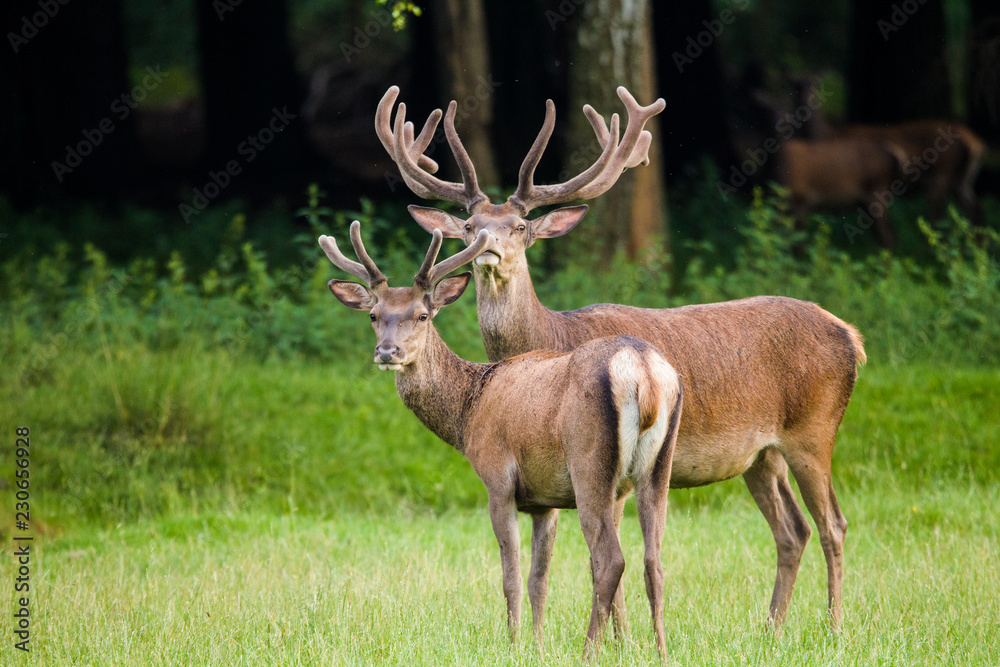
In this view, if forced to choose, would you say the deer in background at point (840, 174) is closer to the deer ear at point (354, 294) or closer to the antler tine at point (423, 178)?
the antler tine at point (423, 178)

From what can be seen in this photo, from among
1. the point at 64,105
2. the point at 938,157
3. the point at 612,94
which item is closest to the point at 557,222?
the point at 612,94

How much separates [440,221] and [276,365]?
13.3 feet

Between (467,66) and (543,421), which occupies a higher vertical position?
(467,66)

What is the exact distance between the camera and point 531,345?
6754mm

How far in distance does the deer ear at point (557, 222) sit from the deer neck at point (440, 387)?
1.37 metres

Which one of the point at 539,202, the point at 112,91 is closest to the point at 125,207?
the point at 112,91

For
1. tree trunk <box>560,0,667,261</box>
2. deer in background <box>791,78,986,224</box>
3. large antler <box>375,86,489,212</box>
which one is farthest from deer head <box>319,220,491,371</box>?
deer in background <box>791,78,986,224</box>

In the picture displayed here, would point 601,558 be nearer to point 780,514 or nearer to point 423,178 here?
point 780,514

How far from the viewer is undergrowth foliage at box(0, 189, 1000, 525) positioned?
30.1ft

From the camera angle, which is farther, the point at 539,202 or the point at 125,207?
the point at 125,207

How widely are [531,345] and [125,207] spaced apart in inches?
492

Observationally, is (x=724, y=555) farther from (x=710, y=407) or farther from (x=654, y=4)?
(x=654, y=4)

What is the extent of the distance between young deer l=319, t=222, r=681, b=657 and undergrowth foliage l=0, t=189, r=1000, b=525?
125 inches

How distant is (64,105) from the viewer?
18.6 metres
